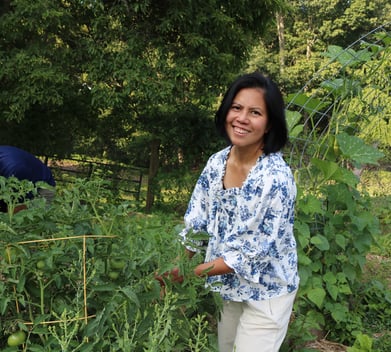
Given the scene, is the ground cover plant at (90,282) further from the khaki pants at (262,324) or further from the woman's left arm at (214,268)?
the khaki pants at (262,324)

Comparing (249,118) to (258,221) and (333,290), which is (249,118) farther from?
(333,290)

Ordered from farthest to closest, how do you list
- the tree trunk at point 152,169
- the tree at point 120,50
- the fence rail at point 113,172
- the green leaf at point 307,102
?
the fence rail at point 113,172 → the tree trunk at point 152,169 → the tree at point 120,50 → the green leaf at point 307,102

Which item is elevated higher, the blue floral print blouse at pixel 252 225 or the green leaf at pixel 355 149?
the green leaf at pixel 355 149

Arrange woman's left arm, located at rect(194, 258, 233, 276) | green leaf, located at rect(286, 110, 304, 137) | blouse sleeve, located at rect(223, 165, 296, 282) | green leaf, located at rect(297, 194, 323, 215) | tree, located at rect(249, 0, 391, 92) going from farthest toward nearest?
tree, located at rect(249, 0, 391, 92) → green leaf, located at rect(286, 110, 304, 137) → green leaf, located at rect(297, 194, 323, 215) → blouse sleeve, located at rect(223, 165, 296, 282) → woman's left arm, located at rect(194, 258, 233, 276)

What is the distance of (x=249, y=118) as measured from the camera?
1.62 metres

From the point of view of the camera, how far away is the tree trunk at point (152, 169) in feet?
28.8

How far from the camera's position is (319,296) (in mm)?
2953

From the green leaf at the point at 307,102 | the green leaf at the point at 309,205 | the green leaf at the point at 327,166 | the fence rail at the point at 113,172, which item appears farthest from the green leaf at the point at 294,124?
the fence rail at the point at 113,172

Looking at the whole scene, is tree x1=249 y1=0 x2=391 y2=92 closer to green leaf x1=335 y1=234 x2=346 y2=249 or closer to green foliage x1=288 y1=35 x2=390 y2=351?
green foliage x1=288 y1=35 x2=390 y2=351

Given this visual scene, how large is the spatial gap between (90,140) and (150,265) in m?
8.48

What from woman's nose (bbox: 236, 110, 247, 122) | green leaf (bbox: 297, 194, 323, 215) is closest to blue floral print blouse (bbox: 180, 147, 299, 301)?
woman's nose (bbox: 236, 110, 247, 122)

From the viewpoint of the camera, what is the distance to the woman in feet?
5.13

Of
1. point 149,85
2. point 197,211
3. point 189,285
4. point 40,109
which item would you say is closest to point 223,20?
point 149,85

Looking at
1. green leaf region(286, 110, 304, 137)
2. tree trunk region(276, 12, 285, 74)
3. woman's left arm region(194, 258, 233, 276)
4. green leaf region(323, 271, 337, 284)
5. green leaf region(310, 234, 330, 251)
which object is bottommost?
green leaf region(323, 271, 337, 284)
